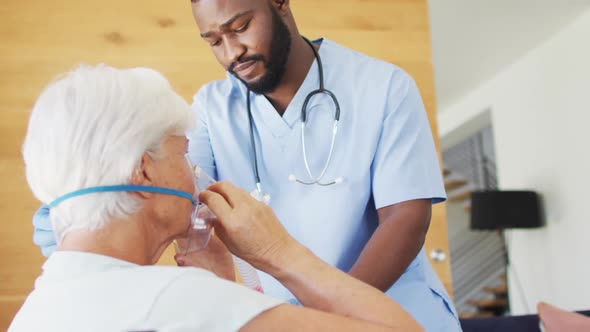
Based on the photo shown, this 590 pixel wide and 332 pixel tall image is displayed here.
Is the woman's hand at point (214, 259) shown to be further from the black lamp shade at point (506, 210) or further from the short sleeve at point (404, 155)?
the black lamp shade at point (506, 210)

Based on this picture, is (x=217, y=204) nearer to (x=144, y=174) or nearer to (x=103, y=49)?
(x=144, y=174)

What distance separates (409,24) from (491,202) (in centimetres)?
277

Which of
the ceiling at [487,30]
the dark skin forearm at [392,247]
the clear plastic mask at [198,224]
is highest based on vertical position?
the ceiling at [487,30]

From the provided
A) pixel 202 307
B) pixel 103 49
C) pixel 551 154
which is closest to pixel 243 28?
pixel 202 307

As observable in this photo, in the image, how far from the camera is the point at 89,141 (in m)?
0.89

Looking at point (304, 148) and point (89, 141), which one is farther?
point (304, 148)

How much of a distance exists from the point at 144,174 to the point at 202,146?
50 centimetres

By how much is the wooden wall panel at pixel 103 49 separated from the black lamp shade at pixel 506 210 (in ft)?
8.81

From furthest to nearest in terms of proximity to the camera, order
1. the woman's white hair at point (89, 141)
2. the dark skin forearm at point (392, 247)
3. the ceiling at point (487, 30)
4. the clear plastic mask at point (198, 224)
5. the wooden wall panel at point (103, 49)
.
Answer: the ceiling at point (487, 30)
the wooden wall panel at point (103, 49)
the dark skin forearm at point (392, 247)
the clear plastic mask at point (198, 224)
the woman's white hair at point (89, 141)

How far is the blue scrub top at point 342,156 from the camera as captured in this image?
1.29 m

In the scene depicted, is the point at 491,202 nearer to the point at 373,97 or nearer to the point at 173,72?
the point at 173,72

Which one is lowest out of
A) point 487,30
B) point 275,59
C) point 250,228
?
point 250,228

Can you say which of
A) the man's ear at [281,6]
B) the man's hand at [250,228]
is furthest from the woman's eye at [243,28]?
the man's hand at [250,228]

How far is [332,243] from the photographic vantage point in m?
1.30
